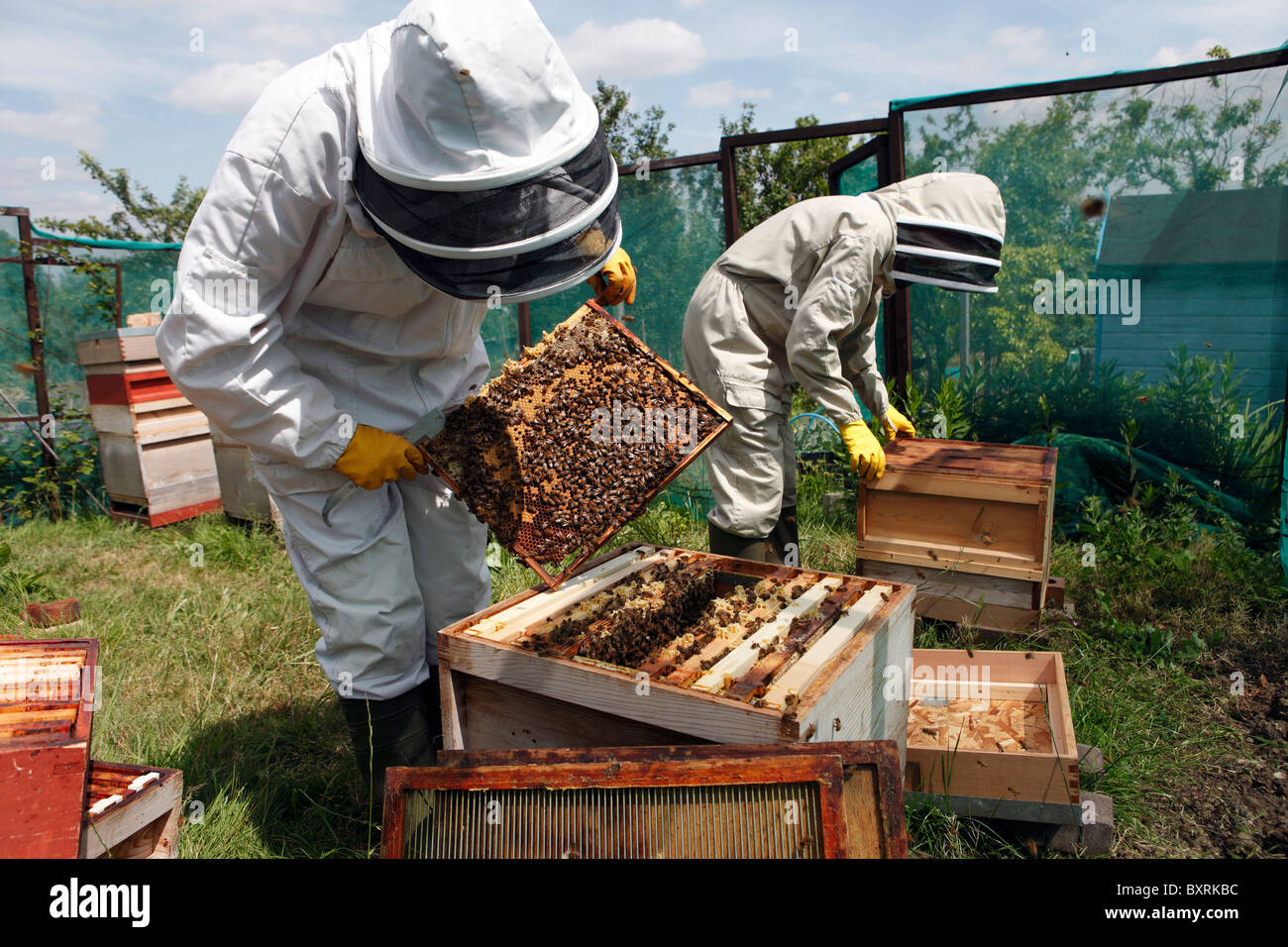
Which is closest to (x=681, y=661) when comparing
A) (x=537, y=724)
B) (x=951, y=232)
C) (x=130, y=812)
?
(x=537, y=724)

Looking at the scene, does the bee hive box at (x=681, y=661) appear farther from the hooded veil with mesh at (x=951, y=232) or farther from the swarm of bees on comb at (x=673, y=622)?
the hooded veil with mesh at (x=951, y=232)

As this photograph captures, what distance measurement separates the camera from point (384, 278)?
101 inches

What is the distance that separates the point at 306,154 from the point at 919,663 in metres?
3.04

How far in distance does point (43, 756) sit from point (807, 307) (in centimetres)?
337

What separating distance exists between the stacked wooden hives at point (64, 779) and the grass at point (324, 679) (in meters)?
0.71

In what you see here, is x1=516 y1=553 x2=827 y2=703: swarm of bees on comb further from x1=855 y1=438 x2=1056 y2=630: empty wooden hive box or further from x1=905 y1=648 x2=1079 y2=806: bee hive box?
x1=855 y1=438 x2=1056 y2=630: empty wooden hive box

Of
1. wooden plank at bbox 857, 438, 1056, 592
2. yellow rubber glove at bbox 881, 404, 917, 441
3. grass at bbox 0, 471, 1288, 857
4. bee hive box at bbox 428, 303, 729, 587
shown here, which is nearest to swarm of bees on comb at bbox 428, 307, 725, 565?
bee hive box at bbox 428, 303, 729, 587

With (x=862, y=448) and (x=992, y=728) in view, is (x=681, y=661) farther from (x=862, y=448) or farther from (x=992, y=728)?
(x=862, y=448)

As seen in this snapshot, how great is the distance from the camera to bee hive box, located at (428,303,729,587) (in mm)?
2564

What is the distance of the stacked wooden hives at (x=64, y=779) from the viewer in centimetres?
196

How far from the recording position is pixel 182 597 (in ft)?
17.1

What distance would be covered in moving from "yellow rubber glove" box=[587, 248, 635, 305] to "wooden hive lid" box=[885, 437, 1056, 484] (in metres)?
→ 1.86
